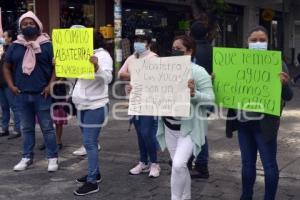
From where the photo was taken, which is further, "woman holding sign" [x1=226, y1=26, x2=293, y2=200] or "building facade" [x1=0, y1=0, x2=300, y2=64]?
"building facade" [x1=0, y1=0, x2=300, y2=64]

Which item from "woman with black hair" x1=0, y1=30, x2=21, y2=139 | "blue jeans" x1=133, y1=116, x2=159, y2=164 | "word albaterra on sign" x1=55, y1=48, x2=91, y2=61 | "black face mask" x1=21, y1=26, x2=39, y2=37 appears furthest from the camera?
"woman with black hair" x1=0, y1=30, x2=21, y2=139

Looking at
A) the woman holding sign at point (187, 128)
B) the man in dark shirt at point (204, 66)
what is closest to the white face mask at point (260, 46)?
the woman holding sign at point (187, 128)

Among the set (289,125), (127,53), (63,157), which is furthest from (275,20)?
(63,157)

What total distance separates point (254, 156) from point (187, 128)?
0.70 m

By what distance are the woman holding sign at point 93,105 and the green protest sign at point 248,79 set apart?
126 cm

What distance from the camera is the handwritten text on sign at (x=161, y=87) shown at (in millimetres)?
4656

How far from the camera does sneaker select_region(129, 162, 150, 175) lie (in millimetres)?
6305

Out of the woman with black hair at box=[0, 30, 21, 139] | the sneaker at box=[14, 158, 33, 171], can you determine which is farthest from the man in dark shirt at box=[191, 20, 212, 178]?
the woman with black hair at box=[0, 30, 21, 139]

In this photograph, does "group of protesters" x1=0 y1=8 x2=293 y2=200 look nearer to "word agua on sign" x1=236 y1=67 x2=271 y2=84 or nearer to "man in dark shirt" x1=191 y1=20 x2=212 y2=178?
"man in dark shirt" x1=191 y1=20 x2=212 y2=178

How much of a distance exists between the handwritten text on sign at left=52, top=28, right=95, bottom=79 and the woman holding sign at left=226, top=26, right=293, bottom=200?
5.32 ft

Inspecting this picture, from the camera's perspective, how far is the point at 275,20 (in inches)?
1277

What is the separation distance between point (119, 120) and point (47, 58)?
4134 mm

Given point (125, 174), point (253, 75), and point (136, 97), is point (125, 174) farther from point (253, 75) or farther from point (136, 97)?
point (253, 75)

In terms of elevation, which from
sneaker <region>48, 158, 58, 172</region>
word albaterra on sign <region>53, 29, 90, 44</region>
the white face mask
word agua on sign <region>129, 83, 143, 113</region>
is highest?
word albaterra on sign <region>53, 29, 90, 44</region>
